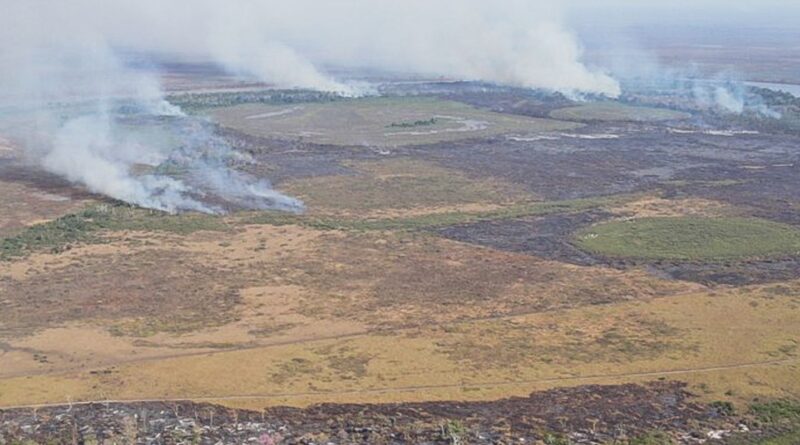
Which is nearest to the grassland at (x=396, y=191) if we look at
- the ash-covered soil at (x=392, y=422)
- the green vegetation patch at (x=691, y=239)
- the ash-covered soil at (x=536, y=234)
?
the ash-covered soil at (x=536, y=234)

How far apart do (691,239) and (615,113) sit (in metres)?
47.9

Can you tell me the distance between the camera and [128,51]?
507 feet

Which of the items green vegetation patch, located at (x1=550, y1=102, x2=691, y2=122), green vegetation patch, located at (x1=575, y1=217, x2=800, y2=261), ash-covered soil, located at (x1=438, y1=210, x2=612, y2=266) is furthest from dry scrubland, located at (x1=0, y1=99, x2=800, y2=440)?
green vegetation patch, located at (x1=550, y1=102, x2=691, y2=122)

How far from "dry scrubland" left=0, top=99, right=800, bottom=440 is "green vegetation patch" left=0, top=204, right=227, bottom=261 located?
163mm

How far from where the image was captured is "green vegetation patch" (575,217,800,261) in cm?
4162

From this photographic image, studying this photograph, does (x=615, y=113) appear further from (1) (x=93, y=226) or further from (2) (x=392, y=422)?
(2) (x=392, y=422)

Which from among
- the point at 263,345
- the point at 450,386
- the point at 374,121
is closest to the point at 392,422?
the point at 450,386

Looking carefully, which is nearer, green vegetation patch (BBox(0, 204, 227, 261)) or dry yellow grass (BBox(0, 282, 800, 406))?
dry yellow grass (BBox(0, 282, 800, 406))

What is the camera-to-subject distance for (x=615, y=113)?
296 ft

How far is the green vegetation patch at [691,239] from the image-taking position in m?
41.6

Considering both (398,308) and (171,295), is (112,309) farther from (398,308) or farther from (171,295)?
(398,308)

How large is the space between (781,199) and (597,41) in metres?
147

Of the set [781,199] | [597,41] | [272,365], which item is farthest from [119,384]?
[597,41]

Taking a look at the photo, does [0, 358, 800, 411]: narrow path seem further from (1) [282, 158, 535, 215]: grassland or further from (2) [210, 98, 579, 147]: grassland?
(2) [210, 98, 579, 147]: grassland
